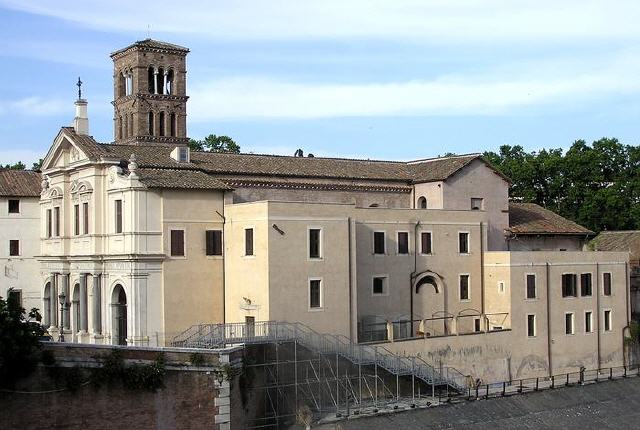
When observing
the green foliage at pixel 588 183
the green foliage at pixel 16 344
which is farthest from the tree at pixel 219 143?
the green foliage at pixel 16 344

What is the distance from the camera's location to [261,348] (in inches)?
1481

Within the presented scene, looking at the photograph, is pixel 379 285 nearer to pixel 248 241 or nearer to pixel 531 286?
pixel 248 241

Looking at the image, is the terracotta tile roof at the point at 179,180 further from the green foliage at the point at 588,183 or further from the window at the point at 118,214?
the green foliage at the point at 588,183

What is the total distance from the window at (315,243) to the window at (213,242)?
4.43 meters

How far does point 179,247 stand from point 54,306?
421 inches

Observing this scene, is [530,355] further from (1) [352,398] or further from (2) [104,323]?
(2) [104,323]

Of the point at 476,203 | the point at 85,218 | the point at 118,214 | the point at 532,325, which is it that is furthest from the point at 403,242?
the point at 85,218

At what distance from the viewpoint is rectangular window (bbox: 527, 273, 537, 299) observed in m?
48.5

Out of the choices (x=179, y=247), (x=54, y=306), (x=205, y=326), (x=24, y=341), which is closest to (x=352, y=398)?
(x=205, y=326)

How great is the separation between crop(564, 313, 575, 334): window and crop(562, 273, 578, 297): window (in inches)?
42.1

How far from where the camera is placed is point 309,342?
3956 cm

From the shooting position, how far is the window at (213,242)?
43188 millimetres

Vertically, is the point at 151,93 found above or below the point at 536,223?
above

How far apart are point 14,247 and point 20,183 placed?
3.59 meters
